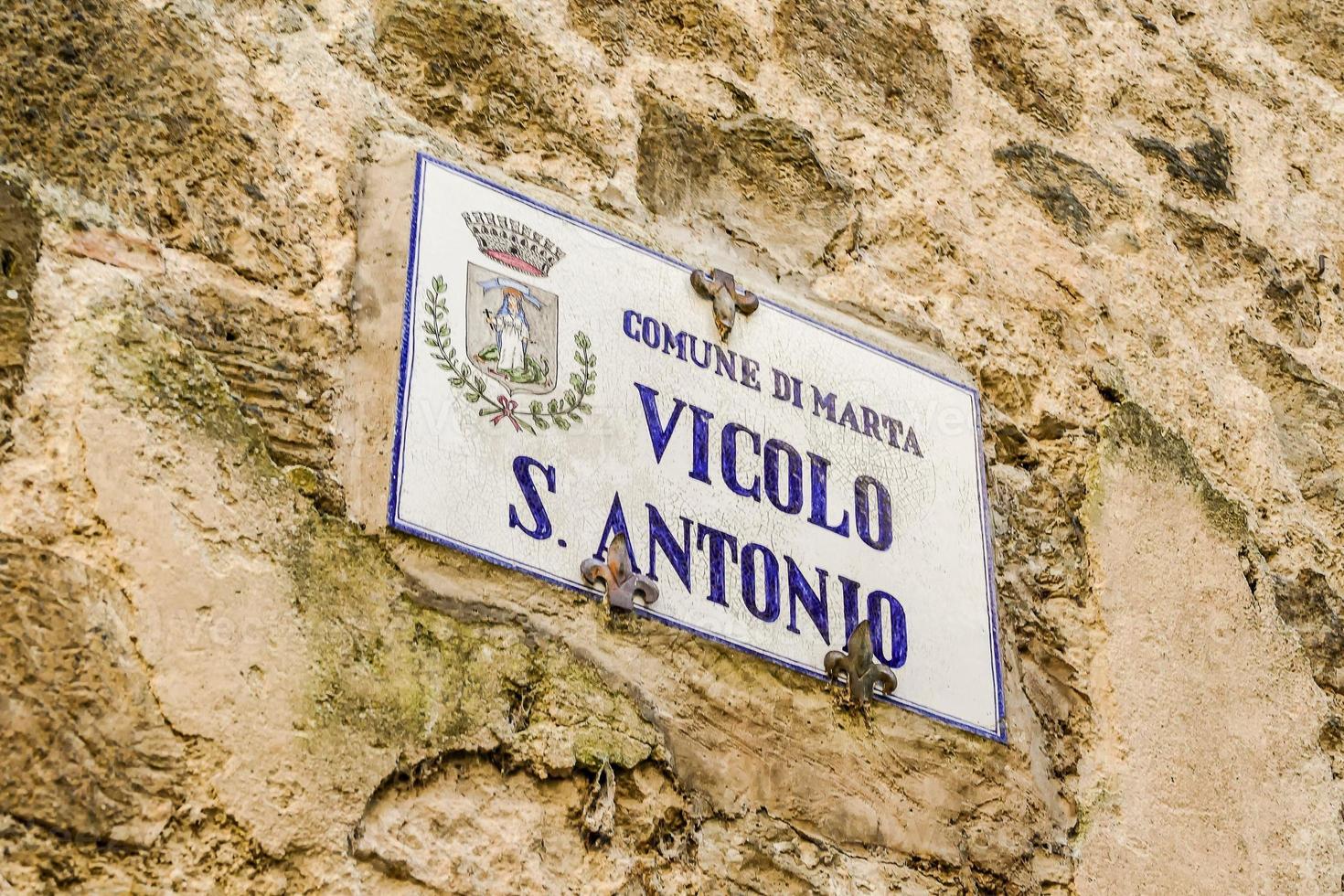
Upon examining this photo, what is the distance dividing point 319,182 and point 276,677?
48 centimetres

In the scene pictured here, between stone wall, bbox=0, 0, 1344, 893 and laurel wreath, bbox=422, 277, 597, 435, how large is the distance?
4 cm

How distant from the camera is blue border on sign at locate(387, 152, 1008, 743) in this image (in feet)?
4.46

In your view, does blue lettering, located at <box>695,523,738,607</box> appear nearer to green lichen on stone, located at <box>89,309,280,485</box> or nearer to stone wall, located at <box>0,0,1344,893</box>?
stone wall, located at <box>0,0,1344,893</box>

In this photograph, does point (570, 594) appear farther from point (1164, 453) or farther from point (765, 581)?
point (1164, 453)

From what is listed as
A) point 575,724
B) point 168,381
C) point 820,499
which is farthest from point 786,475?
point 168,381

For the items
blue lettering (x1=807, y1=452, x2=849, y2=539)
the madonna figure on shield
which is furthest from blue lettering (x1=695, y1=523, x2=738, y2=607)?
the madonna figure on shield

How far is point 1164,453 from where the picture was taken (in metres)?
1.90

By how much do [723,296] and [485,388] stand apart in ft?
1.08

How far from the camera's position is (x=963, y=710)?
158 centimetres

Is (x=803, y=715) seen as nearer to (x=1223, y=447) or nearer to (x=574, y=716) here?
(x=574, y=716)

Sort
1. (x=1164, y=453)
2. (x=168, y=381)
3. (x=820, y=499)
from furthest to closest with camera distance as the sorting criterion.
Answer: (x=1164, y=453) < (x=820, y=499) < (x=168, y=381)

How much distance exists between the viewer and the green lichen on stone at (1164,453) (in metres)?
1.88

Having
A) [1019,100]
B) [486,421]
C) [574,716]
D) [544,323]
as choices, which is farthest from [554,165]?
[1019,100]

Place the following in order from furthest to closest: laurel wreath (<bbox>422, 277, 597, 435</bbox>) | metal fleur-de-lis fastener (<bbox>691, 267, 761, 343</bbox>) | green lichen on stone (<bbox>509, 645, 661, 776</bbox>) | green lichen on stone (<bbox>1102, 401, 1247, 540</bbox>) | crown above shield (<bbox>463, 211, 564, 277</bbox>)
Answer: green lichen on stone (<bbox>1102, 401, 1247, 540</bbox>) < metal fleur-de-lis fastener (<bbox>691, 267, 761, 343</bbox>) < crown above shield (<bbox>463, 211, 564, 277</bbox>) < laurel wreath (<bbox>422, 277, 597, 435</bbox>) < green lichen on stone (<bbox>509, 645, 661, 776</bbox>)
